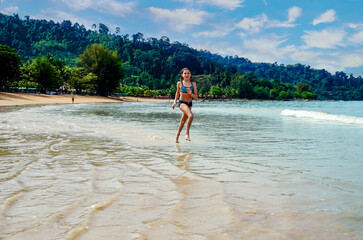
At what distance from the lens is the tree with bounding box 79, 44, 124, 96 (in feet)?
324

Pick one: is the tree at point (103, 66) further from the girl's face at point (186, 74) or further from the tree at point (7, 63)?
the girl's face at point (186, 74)

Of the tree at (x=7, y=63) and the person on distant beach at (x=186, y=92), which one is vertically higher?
the tree at (x=7, y=63)

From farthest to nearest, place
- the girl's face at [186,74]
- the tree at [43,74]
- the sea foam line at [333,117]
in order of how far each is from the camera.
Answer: the tree at [43,74], the sea foam line at [333,117], the girl's face at [186,74]

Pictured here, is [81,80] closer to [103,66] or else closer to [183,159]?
[103,66]

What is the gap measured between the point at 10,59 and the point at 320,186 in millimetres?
64300

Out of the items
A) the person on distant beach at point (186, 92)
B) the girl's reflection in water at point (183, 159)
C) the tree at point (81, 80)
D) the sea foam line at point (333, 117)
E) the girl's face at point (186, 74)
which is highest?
the tree at point (81, 80)

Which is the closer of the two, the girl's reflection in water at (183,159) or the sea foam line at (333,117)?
the girl's reflection in water at (183,159)

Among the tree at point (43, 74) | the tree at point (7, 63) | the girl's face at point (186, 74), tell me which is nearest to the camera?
the girl's face at point (186, 74)

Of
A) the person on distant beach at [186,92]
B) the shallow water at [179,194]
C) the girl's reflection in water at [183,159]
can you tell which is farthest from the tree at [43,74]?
the girl's reflection in water at [183,159]

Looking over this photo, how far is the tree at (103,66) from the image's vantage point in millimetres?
98688

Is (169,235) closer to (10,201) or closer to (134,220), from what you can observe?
(134,220)

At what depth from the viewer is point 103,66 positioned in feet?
325

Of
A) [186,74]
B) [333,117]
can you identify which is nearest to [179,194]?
[186,74]

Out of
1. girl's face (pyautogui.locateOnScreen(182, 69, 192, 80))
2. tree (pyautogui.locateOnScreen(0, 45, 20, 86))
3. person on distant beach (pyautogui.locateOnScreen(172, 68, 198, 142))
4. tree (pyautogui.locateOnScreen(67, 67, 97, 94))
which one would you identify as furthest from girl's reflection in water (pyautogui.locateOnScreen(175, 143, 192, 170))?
tree (pyautogui.locateOnScreen(67, 67, 97, 94))
